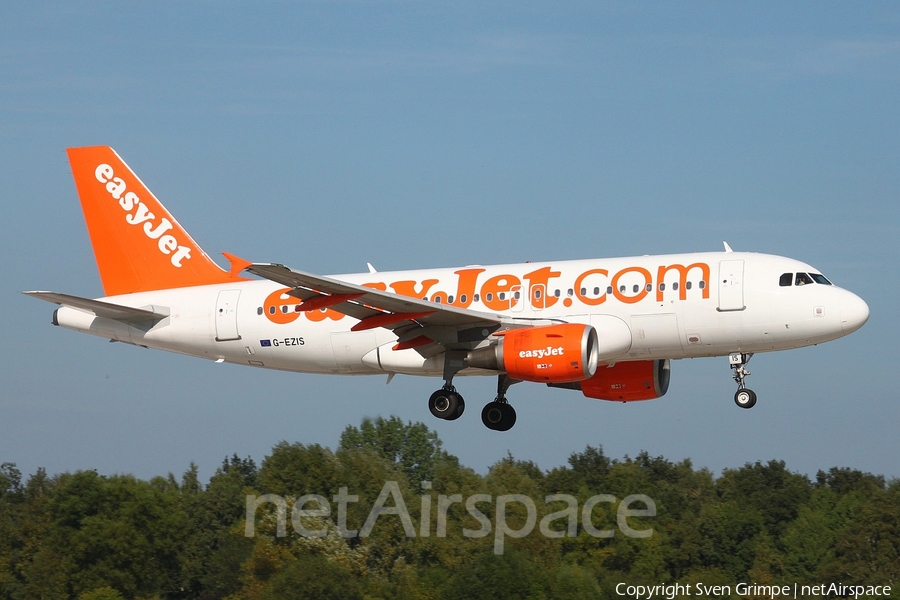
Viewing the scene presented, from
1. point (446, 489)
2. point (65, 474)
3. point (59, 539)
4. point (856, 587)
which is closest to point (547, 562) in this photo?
point (446, 489)

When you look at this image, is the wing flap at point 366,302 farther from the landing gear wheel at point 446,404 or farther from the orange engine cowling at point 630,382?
the orange engine cowling at point 630,382

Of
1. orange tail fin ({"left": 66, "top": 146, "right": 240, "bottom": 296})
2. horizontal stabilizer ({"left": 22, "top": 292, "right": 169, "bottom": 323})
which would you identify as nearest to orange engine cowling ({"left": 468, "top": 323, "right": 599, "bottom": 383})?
orange tail fin ({"left": 66, "top": 146, "right": 240, "bottom": 296})

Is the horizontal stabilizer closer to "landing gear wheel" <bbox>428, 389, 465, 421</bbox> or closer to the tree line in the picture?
"landing gear wheel" <bbox>428, 389, 465, 421</bbox>

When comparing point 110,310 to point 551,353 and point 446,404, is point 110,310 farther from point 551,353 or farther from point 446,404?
point 551,353

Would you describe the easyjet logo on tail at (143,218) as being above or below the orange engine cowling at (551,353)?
above

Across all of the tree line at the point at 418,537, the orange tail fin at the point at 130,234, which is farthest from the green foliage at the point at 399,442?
the orange tail fin at the point at 130,234

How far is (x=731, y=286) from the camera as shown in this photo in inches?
1422

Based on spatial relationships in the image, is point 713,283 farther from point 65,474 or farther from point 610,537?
point 65,474

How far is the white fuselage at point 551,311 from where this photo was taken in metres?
36.0

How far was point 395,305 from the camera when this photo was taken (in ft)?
116

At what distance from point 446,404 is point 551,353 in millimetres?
4399

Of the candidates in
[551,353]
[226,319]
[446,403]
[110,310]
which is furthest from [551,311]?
[110,310]

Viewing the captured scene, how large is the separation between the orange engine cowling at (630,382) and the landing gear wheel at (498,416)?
8.44ft

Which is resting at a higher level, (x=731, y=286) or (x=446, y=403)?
(x=731, y=286)
